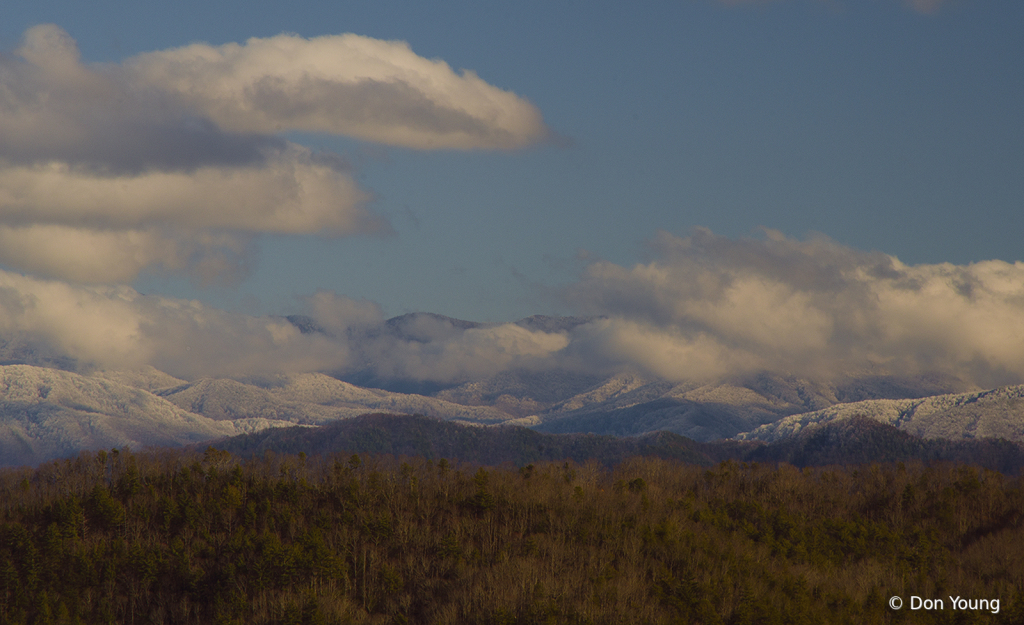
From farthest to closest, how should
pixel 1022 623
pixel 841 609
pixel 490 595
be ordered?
pixel 490 595, pixel 841 609, pixel 1022 623

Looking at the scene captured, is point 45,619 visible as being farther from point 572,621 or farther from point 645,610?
point 645,610

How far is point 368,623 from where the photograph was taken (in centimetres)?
19838

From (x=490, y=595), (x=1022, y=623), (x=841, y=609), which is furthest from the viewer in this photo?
(x=490, y=595)

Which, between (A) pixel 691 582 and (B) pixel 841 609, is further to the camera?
(A) pixel 691 582

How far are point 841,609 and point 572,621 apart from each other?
155 feet

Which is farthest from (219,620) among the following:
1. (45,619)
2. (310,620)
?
(45,619)

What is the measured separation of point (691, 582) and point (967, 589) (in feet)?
170

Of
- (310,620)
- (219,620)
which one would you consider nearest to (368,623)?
(310,620)

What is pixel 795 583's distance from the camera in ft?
638

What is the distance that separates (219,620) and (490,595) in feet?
167

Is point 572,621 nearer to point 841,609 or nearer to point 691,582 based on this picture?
point 691,582

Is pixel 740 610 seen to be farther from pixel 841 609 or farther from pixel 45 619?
pixel 45 619

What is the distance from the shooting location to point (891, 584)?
199375 millimetres

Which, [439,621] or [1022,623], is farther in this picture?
[439,621]
